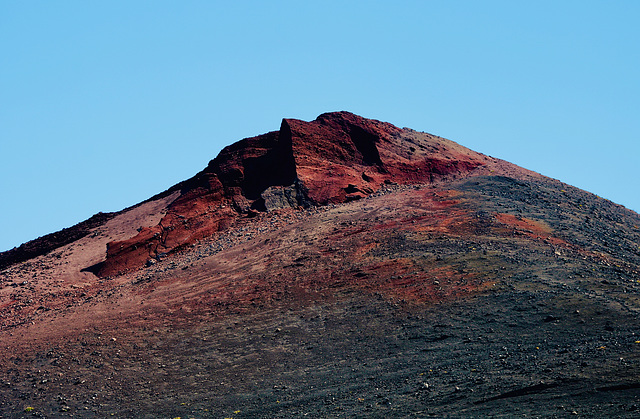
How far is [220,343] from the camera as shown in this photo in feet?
79.1

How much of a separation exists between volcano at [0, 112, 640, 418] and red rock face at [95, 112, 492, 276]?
0.13 metres

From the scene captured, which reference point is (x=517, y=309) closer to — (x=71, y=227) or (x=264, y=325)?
(x=264, y=325)

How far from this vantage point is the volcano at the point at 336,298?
18547 mm

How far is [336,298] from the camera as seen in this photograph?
25500mm

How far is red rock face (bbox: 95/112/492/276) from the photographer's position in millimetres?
35875

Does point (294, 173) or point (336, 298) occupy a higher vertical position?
point (294, 173)

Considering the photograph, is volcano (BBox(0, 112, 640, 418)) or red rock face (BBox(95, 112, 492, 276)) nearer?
volcano (BBox(0, 112, 640, 418))

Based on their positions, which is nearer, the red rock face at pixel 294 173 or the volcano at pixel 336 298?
the volcano at pixel 336 298

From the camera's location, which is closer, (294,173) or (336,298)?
(336,298)

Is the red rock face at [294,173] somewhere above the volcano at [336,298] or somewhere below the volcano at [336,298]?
above

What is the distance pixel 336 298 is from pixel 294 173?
12.9 meters

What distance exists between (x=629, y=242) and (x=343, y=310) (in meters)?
13.1

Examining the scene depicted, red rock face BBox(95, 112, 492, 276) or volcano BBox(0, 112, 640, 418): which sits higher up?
red rock face BBox(95, 112, 492, 276)

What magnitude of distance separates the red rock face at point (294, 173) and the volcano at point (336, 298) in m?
0.13
